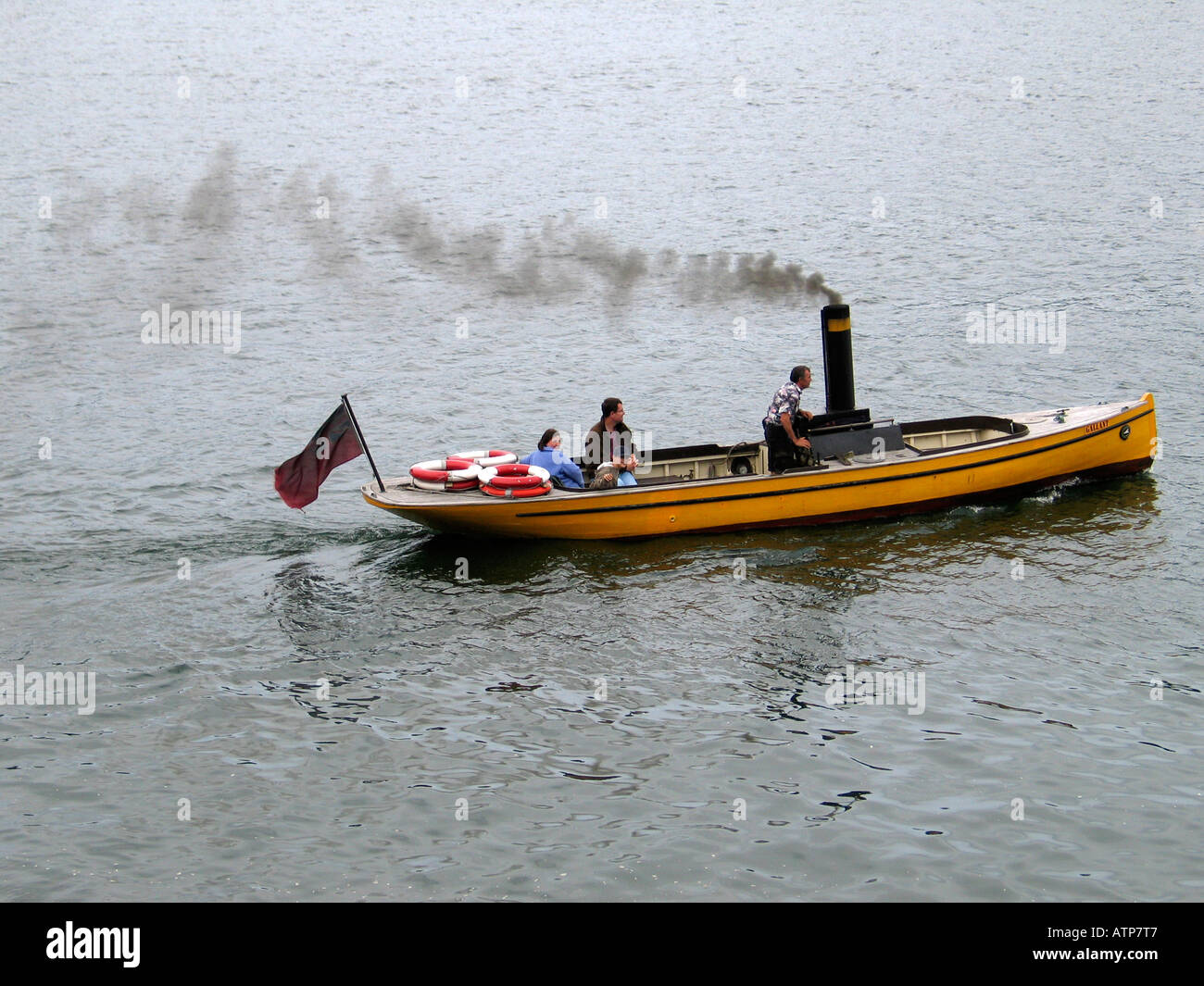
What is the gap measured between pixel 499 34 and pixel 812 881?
65.8 m

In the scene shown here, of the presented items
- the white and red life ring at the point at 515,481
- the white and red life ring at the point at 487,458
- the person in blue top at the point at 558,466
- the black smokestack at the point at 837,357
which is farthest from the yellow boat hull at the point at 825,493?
the black smokestack at the point at 837,357

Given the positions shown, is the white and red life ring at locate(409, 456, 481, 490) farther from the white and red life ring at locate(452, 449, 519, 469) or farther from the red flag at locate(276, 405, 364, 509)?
the red flag at locate(276, 405, 364, 509)

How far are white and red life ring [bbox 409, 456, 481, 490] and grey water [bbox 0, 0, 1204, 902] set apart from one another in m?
1.14

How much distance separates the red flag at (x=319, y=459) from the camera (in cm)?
1902

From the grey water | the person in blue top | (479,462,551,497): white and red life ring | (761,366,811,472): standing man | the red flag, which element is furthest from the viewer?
(761,366,811,472): standing man

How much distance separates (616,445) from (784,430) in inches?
111

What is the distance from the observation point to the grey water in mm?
13023

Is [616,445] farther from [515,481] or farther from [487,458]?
[487,458]

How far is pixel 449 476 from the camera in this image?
19.6m

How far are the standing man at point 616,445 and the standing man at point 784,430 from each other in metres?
2.28

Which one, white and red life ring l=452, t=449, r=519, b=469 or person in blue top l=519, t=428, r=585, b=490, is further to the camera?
white and red life ring l=452, t=449, r=519, b=469

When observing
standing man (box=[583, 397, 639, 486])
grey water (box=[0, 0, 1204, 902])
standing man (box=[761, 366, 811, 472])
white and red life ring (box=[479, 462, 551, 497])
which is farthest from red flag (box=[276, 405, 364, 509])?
standing man (box=[761, 366, 811, 472])

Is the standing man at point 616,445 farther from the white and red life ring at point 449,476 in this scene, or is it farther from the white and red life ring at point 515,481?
the white and red life ring at point 449,476

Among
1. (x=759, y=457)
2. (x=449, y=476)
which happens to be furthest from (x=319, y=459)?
(x=759, y=457)
